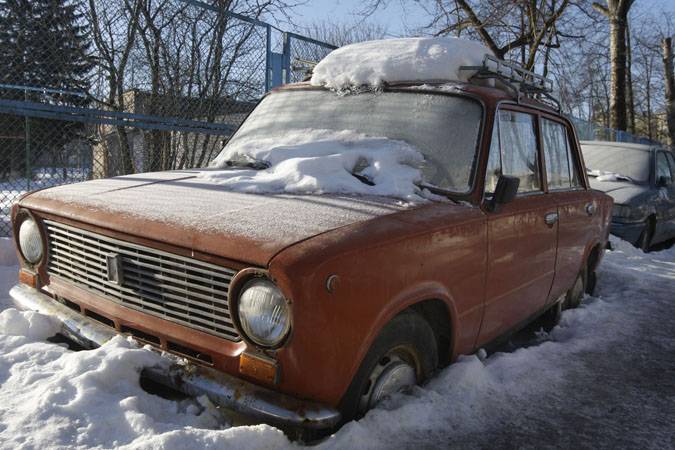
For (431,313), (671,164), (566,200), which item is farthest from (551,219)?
(671,164)

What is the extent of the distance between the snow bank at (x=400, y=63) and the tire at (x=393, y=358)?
5.39 feet

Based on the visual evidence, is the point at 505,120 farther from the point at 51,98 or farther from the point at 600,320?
the point at 51,98

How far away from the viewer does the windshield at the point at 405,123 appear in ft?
10.0

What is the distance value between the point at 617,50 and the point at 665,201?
26.9 feet

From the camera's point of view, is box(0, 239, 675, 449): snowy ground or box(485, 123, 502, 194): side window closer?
box(0, 239, 675, 449): snowy ground

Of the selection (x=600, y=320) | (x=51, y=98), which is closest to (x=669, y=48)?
(x=600, y=320)

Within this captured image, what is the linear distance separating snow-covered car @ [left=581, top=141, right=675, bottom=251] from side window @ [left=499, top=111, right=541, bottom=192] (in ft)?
14.2

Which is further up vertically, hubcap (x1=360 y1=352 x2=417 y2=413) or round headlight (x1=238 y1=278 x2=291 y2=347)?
round headlight (x1=238 y1=278 x2=291 y2=347)

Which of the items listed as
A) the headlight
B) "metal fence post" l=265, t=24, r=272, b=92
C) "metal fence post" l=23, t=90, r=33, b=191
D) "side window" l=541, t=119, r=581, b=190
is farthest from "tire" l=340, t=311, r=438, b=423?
the headlight

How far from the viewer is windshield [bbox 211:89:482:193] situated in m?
3.06

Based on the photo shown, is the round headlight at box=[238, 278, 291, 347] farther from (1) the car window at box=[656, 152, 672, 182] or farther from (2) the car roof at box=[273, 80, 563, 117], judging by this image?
(1) the car window at box=[656, 152, 672, 182]

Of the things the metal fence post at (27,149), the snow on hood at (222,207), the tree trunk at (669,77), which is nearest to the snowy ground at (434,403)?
the snow on hood at (222,207)

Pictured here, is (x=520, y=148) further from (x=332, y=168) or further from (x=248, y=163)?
(x=248, y=163)

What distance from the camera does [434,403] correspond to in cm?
267
